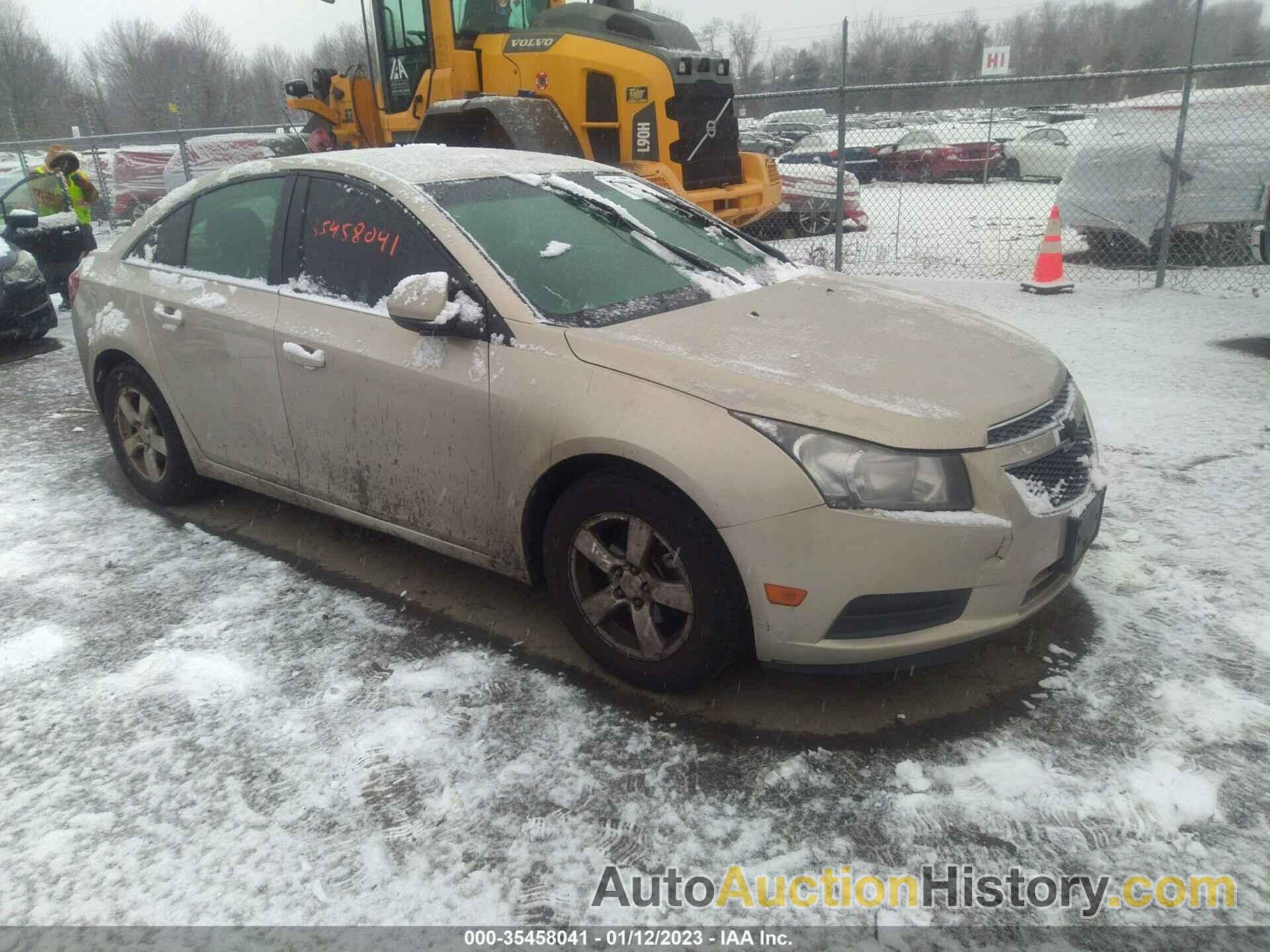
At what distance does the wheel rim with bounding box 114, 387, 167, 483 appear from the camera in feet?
14.2

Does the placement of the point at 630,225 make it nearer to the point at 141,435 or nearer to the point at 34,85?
the point at 141,435

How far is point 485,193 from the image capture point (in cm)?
348

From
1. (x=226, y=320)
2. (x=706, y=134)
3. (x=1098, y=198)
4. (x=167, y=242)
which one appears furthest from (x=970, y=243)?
(x=226, y=320)

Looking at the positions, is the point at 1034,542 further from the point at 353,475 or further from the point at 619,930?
the point at 353,475

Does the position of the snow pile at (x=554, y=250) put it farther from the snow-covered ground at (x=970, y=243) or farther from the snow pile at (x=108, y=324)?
the snow-covered ground at (x=970, y=243)

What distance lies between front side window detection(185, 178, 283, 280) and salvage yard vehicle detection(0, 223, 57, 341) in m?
5.12

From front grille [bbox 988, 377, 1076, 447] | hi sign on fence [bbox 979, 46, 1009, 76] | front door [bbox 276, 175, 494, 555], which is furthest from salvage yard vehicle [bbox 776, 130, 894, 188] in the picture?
front grille [bbox 988, 377, 1076, 447]

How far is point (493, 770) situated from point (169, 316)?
8.70 feet

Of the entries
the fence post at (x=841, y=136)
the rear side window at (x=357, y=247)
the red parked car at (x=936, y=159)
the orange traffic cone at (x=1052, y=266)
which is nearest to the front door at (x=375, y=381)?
the rear side window at (x=357, y=247)

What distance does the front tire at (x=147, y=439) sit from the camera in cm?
426

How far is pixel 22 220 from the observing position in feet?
28.5

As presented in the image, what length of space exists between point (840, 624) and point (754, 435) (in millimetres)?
577

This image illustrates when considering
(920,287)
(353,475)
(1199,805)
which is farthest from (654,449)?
(920,287)

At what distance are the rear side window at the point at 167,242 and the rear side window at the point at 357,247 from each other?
86 centimetres
